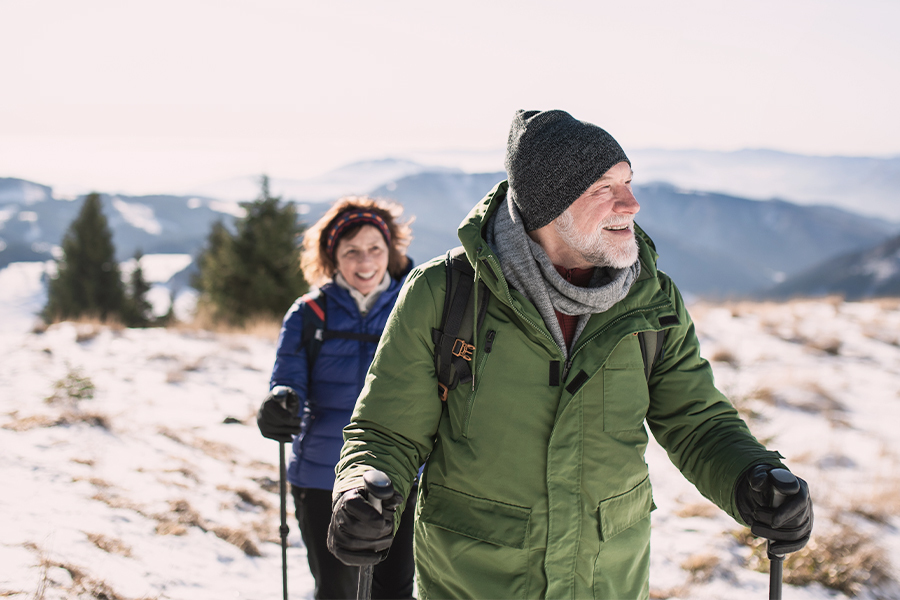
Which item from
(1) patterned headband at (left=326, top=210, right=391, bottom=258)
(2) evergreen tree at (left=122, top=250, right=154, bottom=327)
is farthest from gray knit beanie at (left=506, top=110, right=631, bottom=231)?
(2) evergreen tree at (left=122, top=250, right=154, bottom=327)

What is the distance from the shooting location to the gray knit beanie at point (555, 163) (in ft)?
5.98

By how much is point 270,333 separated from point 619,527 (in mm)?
10041

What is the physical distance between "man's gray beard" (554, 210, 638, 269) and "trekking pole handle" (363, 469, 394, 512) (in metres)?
0.91

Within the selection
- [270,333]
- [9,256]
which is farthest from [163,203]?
[270,333]

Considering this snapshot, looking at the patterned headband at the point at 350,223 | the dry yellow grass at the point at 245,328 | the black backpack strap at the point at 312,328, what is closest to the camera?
the black backpack strap at the point at 312,328

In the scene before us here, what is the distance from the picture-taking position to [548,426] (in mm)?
1614

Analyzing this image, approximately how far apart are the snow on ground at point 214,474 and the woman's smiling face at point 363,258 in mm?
1830

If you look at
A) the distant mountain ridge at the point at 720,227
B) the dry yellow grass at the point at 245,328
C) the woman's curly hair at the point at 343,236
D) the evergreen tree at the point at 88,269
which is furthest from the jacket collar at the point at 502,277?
the distant mountain ridge at the point at 720,227

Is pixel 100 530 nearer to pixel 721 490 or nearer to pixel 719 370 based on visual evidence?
pixel 721 490

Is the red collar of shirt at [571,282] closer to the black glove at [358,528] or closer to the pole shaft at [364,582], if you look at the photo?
the black glove at [358,528]

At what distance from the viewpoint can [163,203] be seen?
601 ft

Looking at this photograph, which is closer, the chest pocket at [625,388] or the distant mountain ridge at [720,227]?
the chest pocket at [625,388]

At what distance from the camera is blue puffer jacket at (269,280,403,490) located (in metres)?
2.75

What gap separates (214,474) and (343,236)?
8.71 feet
